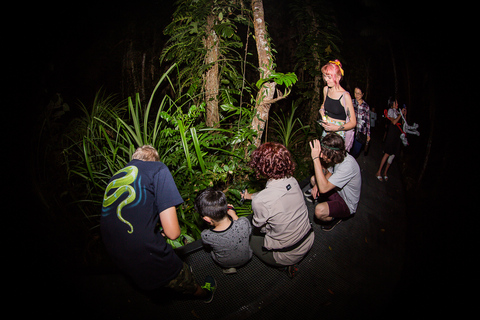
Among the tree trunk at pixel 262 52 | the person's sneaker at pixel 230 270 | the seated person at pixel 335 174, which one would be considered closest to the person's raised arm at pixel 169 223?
the person's sneaker at pixel 230 270

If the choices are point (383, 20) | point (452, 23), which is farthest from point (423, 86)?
point (383, 20)

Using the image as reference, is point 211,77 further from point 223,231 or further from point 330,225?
point 330,225

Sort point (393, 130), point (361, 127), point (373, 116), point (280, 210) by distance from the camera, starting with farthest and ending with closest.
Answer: point (373, 116) < point (361, 127) < point (393, 130) < point (280, 210)

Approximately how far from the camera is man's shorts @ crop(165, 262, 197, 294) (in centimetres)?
123

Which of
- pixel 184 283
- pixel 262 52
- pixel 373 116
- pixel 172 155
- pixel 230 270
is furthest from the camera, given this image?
pixel 373 116

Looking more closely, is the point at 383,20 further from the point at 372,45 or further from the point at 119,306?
the point at 119,306

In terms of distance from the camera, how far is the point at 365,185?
294 cm

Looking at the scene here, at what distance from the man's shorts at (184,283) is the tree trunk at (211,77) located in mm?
1588

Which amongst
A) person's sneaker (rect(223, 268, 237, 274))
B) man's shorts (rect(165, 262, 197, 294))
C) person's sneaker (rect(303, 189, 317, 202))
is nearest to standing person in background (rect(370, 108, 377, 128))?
person's sneaker (rect(303, 189, 317, 202))

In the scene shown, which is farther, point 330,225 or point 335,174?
point 330,225

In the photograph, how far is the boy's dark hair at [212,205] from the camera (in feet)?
4.48

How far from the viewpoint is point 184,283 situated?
128cm

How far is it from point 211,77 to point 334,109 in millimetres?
1545

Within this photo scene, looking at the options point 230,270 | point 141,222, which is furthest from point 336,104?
point 141,222
